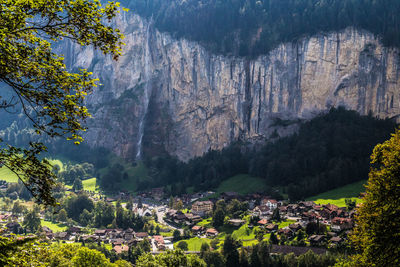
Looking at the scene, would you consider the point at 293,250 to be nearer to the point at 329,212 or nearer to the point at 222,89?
the point at 329,212

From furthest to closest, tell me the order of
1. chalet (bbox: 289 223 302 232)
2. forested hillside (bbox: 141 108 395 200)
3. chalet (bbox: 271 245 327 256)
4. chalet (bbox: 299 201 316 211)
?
forested hillside (bbox: 141 108 395 200), chalet (bbox: 299 201 316 211), chalet (bbox: 289 223 302 232), chalet (bbox: 271 245 327 256)

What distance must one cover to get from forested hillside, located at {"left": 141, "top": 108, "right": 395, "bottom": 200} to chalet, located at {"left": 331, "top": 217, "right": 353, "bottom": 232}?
27403 millimetres

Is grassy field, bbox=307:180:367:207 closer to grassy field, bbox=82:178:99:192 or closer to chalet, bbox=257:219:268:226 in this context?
chalet, bbox=257:219:268:226

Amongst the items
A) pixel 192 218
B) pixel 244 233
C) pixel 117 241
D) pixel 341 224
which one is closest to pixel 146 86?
pixel 192 218

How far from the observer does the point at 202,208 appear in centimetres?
10219

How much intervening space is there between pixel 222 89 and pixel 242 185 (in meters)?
49.3

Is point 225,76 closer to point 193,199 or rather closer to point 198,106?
point 198,106

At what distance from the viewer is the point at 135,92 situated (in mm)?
186750

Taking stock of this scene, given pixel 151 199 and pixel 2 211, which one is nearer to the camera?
pixel 2 211

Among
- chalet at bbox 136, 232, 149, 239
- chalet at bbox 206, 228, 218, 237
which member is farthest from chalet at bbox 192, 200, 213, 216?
chalet at bbox 136, 232, 149, 239

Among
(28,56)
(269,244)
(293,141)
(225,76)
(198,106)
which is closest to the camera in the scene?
(28,56)

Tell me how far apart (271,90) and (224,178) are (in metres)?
39.8

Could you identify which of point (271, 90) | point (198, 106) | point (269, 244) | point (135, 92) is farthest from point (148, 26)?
point (269, 244)

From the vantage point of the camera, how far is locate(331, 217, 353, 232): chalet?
217 feet
